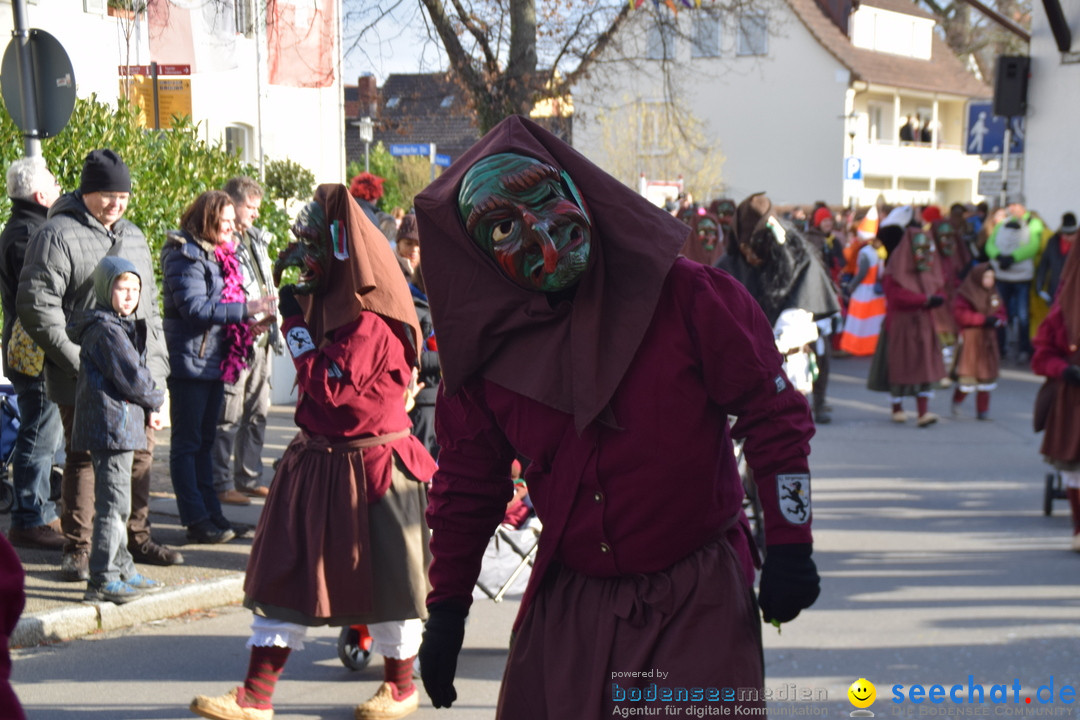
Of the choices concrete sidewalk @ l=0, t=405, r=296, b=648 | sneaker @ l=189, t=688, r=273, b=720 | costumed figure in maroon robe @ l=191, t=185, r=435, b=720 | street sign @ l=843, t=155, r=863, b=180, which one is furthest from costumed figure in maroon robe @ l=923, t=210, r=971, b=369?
sneaker @ l=189, t=688, r=273, b=720

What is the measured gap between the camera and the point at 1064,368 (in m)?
6.63

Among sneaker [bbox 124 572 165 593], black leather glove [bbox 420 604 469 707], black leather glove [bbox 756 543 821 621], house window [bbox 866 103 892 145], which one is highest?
house window [bbox 866 103 892 145]

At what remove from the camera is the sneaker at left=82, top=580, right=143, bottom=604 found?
5848 mm

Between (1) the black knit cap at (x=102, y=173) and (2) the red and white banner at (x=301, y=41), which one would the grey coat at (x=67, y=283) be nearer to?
(1) the black knit cap at (x=102, y=173)

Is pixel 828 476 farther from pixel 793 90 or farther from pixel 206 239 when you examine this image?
pixel 793 90

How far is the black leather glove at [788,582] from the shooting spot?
107 inches

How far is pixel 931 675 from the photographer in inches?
206

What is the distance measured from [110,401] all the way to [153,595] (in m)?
1.05

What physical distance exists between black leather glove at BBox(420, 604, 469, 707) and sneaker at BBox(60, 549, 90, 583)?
384cm

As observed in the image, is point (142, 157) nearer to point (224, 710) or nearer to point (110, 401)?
point (110, 401)

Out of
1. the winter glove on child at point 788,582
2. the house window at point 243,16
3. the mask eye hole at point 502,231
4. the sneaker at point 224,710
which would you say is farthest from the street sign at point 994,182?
the mask eye hole at point 502,231

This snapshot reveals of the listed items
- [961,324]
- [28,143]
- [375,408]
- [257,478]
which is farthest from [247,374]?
[961,324]

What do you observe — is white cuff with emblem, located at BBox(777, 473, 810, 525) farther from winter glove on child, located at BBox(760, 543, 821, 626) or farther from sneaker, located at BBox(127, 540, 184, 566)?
sneaker, located at BBox(127, 540, 184, 566)

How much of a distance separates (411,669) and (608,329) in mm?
2655
